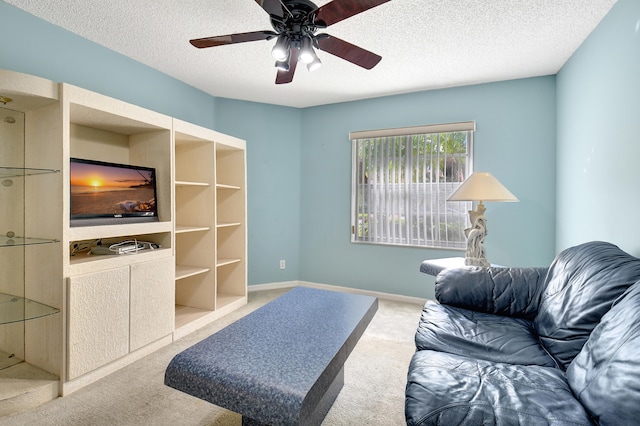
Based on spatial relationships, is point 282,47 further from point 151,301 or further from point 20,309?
point 20,309

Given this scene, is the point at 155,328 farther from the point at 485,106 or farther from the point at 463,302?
the point at 485,106

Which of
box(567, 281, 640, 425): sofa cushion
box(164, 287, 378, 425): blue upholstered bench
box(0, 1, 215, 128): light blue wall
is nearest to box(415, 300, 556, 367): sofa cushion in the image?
box(567, 281, 640, 425): sofa cushion

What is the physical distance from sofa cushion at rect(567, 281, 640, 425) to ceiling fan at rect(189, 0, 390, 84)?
153 cm

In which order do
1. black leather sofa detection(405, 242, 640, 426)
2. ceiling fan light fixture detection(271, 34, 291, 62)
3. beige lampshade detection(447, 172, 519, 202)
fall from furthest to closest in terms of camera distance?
beige lampshade detection(447, 172, 519, 202), ceiling fan light fixture detection(271, 34, 291, 62), black leather sofa detection(405, 242, 640, 426)

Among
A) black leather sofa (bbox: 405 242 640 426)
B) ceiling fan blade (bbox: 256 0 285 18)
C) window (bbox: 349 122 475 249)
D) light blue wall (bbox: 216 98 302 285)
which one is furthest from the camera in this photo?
light blue wall (bbox: 216 98 302 285)

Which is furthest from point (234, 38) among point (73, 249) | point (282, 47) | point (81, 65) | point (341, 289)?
point (341, 289)

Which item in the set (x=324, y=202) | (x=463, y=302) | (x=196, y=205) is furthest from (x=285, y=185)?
(x=463, y=302)

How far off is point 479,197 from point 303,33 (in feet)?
5.77

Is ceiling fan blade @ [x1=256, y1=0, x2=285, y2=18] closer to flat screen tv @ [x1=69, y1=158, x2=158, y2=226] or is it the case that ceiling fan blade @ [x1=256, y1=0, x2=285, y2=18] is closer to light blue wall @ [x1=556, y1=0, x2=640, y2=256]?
flat screen tv @ [x1=69, y1=158, x2=158, y2=226]

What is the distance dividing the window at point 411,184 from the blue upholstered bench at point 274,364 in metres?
1.92

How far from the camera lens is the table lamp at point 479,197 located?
7.59ft

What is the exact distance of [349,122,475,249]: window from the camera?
10.6 feet

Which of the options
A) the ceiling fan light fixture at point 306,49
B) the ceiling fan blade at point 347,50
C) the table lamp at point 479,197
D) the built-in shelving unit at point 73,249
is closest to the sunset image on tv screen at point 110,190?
the built-in shelving unit at point 73,249

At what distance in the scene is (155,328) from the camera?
2266 millimetres
